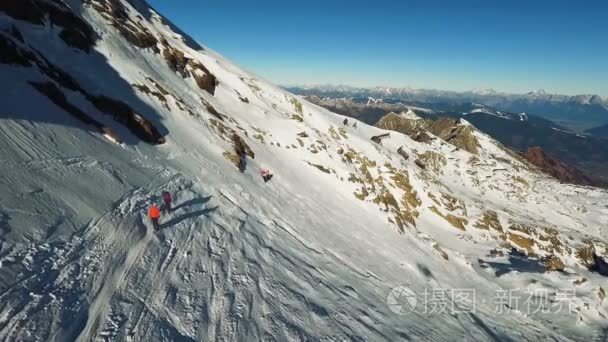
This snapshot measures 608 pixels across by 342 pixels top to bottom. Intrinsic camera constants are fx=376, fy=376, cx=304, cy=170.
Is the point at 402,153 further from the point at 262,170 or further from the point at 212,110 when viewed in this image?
the point at 262,170

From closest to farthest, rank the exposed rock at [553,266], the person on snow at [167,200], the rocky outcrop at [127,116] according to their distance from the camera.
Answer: the person on snow at [167,200] → the rocky outcrop at [127,116] → the exposed rock at [553,266]

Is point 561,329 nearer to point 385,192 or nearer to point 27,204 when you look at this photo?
point 385,192

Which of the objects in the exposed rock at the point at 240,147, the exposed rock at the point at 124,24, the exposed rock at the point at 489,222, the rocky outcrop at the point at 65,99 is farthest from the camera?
the exposed rock at the point at 489,222

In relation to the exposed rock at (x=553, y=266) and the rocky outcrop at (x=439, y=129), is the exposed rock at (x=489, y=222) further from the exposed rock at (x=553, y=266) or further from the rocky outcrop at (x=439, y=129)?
the rocky outcrop at (x=439, y=129)

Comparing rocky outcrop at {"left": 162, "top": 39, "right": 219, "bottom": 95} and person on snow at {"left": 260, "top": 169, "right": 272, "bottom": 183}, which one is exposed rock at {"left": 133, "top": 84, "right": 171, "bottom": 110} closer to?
person on snow at {"left": 260, "top": 169, "right": 272, "bottom": 183}

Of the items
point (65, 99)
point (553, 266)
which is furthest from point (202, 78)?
point (553, 266)

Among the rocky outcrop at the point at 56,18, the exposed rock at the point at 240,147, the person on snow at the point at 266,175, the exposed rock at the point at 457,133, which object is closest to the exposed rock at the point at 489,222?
the person on snow at the point at 266,175

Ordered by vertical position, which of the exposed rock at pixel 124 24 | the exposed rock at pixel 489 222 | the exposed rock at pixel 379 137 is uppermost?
the exposed rock at pixel 124 24

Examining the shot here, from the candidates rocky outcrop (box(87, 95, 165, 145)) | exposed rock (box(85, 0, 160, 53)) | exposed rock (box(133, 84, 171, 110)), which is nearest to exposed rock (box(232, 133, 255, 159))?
exposed rock (box(133, 84, 171, 110))
